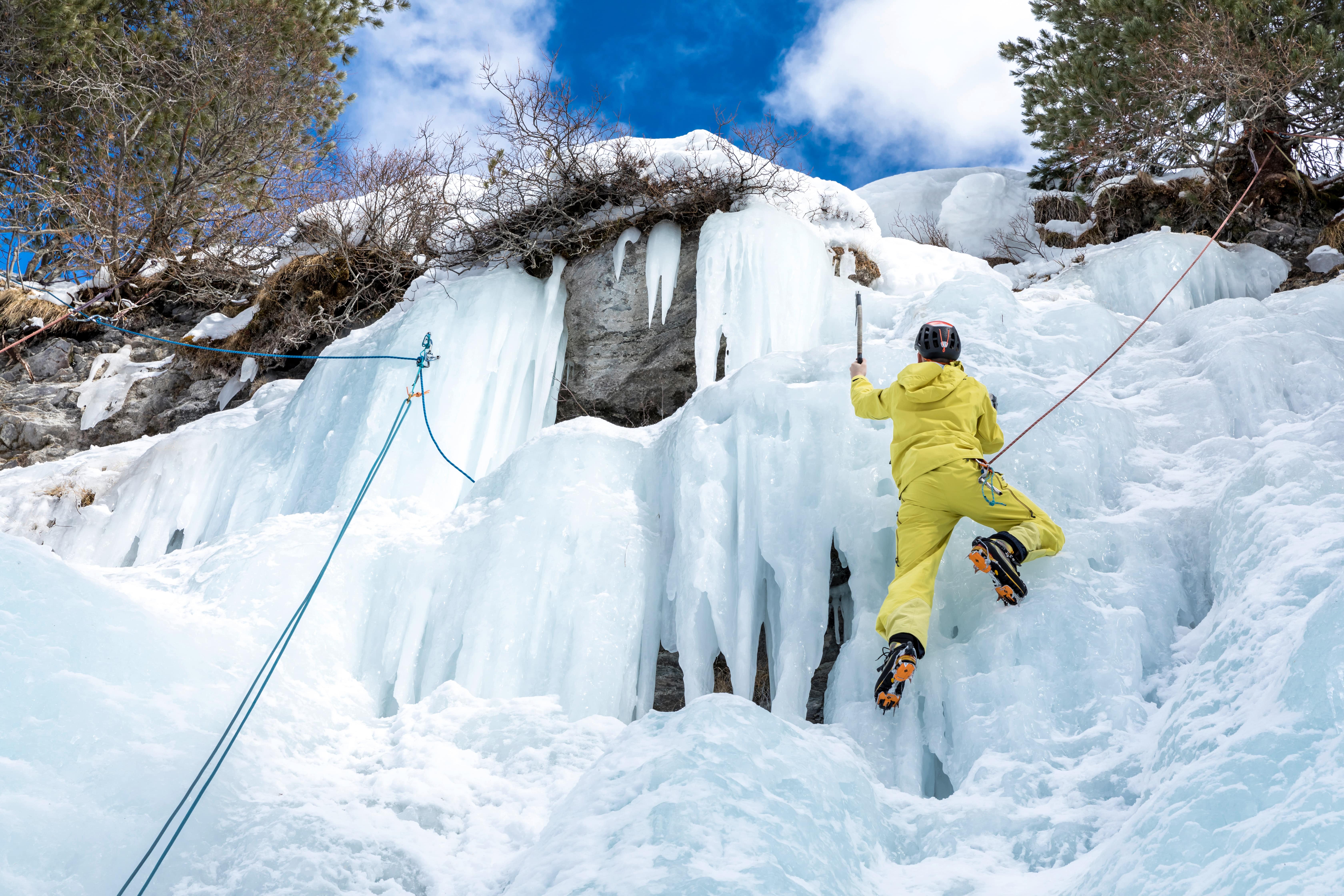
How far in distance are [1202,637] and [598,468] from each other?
2.87m

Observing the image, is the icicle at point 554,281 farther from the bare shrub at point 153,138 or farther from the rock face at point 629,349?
the bare shrub at point 153,138

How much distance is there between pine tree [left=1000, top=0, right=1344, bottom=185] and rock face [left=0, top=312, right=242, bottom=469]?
7.88 meters

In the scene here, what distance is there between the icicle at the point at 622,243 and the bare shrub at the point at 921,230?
11.6ft

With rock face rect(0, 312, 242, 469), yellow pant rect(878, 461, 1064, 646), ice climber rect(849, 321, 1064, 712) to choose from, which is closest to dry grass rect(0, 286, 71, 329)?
rock face rect(0, 312, 242, 469)

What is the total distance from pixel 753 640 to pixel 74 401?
789 centimetres

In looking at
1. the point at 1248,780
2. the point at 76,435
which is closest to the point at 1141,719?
the point at 1248,780

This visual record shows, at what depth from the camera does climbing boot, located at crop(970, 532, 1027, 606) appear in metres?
3.23

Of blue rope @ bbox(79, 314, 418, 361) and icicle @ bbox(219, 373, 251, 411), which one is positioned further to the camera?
icicle @ bbox(219, 373, 251, 411)

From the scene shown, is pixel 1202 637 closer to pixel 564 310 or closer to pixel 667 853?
pixel 667 853

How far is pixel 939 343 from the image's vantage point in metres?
3.71

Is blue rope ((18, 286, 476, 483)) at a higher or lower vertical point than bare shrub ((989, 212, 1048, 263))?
lower

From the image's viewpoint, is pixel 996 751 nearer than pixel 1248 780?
No

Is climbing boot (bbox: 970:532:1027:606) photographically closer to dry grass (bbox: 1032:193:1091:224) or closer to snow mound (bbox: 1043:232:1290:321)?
snow mound (bbox: 1043:232:1290:321)

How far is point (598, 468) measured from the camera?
4789 mm
